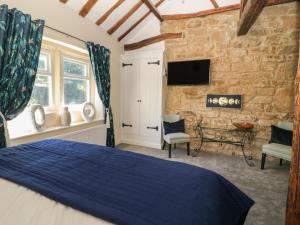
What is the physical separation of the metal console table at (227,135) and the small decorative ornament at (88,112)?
83.6 inches

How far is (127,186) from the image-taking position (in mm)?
1146

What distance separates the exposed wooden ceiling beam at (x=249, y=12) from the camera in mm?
2307

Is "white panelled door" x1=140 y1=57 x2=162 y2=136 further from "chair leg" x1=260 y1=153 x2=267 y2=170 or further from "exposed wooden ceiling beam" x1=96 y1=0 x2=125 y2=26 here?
"chair leg" x1=260 y1=153 x2=267 y2=170

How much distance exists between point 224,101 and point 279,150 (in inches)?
53.0

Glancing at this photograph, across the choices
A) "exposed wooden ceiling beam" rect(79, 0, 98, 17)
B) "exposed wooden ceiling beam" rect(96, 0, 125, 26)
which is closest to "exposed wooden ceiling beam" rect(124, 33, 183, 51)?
"exposed wooden ceiling beam" rect(96, 0, 125, 26)

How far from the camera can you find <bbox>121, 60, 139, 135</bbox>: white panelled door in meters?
4.36

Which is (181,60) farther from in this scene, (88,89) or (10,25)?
(10,25)

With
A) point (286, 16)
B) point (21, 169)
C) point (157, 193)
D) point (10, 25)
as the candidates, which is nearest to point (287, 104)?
point (286, 16)

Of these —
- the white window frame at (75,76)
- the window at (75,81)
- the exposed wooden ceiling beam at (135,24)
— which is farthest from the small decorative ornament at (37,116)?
the exposed wooden ceiling beam at (135,24)

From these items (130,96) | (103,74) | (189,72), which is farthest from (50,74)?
(189,72)

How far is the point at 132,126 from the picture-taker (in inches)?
177

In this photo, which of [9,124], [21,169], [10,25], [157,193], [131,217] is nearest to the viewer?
[131,217]

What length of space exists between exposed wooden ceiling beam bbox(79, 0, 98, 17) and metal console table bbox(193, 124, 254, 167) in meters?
2.91

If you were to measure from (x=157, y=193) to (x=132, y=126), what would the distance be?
3.45m
